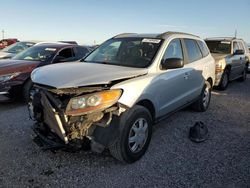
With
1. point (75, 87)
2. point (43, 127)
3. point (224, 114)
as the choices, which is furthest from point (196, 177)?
point (224, 114)

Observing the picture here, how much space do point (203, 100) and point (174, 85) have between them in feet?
6.04

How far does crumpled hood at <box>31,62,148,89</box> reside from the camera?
128 inches

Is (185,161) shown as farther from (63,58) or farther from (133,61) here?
(63,58)

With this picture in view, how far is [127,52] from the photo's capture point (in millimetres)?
4621

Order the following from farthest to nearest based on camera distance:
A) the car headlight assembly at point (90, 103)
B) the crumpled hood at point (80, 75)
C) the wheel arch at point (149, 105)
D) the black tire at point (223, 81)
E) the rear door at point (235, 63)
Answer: the rear door at point (235, 63) → the black tire at point (223, 81) → the wheel arch at point (149, 105) → the crumpled hood at point (80, 75) → the car headlight assembly at point (90, 103)

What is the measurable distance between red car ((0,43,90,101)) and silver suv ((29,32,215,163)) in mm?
2124

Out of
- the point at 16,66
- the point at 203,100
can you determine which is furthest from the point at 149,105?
the point at 16,66

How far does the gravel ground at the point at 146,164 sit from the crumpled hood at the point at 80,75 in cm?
108

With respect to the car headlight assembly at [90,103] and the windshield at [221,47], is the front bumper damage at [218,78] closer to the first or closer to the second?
the windshield at [221,47]

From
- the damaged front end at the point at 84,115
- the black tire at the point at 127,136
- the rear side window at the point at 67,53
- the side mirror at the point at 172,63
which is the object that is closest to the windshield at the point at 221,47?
the rear side window at the point at 67,53

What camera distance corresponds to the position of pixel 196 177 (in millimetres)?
3289

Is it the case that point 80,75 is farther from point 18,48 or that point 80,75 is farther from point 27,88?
point 18,48

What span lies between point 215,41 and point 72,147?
8742 mm

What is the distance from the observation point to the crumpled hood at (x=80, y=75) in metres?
3.24
